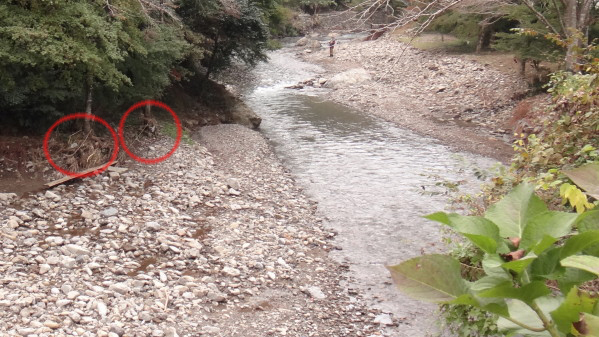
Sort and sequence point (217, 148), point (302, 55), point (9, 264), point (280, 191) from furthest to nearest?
point (302, 55)
point (217, 148)
point (280, 191)
point (9, 264)

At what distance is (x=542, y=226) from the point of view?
3.34 ft

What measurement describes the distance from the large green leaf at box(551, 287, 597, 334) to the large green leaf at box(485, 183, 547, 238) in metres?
0.16

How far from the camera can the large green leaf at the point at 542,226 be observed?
1.00 m

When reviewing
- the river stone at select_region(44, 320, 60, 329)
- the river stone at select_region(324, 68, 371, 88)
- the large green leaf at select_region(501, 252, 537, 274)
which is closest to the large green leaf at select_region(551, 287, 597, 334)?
the large green leaf at select_region(501, 252, 537, 274)

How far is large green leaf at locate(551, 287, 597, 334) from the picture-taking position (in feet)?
3.09

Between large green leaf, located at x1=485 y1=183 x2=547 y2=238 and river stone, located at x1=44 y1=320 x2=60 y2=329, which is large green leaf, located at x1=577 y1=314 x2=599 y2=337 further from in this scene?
river stone, located at x1=44 y1=320 x2=60 y2=329

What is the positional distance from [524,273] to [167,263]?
20.7 ft

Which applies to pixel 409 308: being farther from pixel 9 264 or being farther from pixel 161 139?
pixel 161 139

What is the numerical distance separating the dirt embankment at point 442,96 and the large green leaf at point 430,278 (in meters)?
12.1

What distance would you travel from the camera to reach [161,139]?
12102mm

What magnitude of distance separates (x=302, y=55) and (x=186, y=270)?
2781 cm

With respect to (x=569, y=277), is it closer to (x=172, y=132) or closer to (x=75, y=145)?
(x=75, y=145)

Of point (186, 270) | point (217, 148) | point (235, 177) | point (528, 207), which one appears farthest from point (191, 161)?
point (528, 207)

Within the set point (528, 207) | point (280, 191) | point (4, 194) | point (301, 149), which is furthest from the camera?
point (301, 149)
